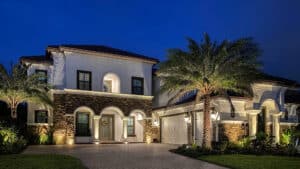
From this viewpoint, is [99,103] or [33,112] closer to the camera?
[33,112]

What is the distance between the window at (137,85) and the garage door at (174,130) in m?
3.39

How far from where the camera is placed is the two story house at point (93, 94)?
25.8 meters

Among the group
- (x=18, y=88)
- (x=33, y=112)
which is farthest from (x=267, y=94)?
(x=18, y=88)

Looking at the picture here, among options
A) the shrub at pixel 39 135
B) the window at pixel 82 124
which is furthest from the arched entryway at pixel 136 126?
the shrub at pixel 39 135

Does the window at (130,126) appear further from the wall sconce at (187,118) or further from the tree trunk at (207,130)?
the tree trunk at (207,130)

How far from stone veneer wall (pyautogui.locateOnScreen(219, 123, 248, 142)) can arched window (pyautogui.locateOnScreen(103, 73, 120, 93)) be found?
9716 mm

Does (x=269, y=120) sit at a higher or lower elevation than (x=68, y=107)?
lower

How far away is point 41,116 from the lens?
2606cm

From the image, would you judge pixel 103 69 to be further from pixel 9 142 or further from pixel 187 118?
pixel 9 142

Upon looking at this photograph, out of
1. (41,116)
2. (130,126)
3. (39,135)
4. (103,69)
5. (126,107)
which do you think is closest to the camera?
(39,135)

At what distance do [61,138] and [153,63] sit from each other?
10.4 metres

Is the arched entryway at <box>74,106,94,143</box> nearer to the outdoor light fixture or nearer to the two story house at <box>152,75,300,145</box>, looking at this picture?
the two story house at <box>152,75,300,145</box>

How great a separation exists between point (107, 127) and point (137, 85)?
15.2ft

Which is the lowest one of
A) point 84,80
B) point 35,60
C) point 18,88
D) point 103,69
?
point 18,88
